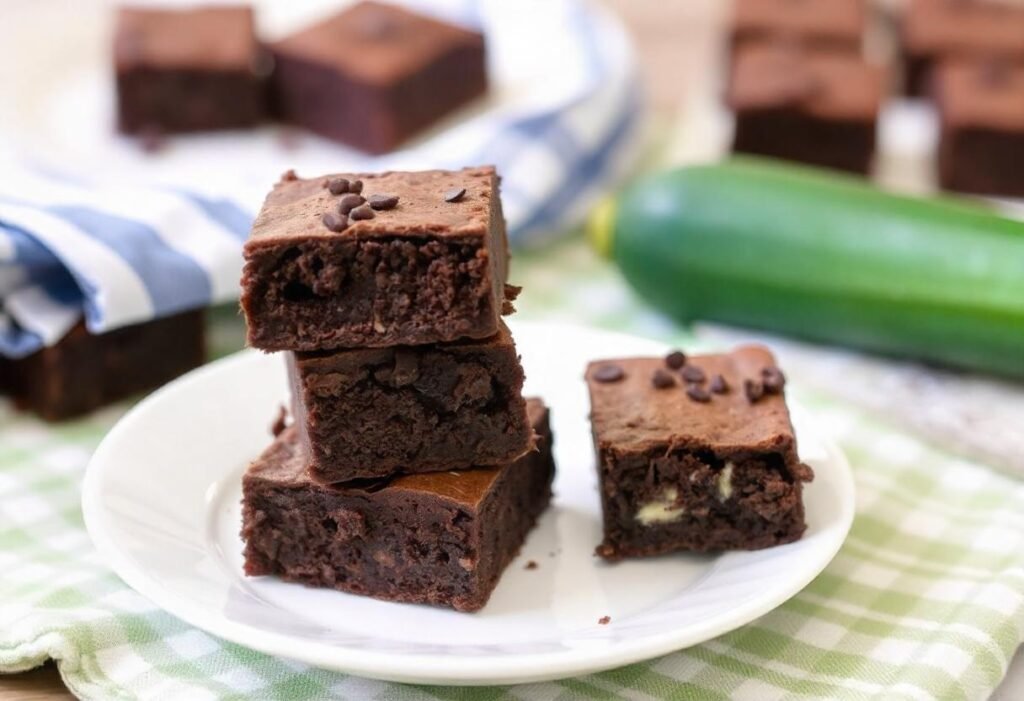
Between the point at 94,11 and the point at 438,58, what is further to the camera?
the point at 94,11

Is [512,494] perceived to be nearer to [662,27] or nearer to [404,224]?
[404,224]

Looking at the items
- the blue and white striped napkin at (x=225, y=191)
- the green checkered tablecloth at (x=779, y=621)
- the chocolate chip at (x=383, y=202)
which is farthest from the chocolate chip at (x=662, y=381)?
the blue and white striped napkin at (x=225, y=191)

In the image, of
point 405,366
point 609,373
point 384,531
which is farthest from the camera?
point 609,373

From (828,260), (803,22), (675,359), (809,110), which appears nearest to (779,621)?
(675,359)

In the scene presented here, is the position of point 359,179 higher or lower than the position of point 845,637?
higher

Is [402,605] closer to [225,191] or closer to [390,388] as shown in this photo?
[390,388]

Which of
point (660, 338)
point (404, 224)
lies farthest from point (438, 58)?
point (404, 224)
